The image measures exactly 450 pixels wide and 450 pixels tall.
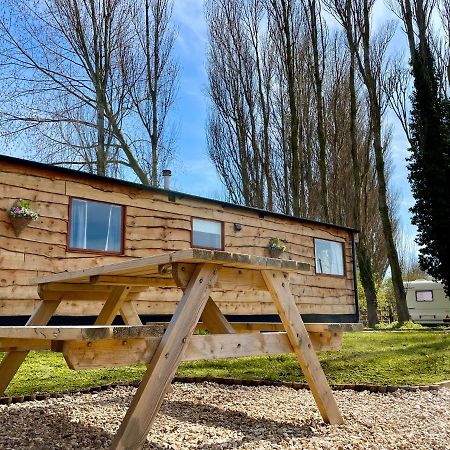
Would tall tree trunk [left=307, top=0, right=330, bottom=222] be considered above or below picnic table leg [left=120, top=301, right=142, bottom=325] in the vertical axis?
above

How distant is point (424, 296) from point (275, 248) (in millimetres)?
11823

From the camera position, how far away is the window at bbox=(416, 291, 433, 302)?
1877cm

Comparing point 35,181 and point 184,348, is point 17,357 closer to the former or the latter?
point 184,348

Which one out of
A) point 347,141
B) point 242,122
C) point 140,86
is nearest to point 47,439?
point 140,86

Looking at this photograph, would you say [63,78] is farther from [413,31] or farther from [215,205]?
[413,31]

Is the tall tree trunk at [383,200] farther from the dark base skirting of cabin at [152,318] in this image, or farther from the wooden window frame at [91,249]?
the wooden window frame at [91,249]

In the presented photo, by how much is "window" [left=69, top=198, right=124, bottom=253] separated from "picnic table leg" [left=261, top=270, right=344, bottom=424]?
512 cm

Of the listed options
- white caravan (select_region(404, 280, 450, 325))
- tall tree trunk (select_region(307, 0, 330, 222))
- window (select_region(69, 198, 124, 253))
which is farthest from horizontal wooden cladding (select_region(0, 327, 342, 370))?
white caravan (select_region(404, 280, 450, 325))

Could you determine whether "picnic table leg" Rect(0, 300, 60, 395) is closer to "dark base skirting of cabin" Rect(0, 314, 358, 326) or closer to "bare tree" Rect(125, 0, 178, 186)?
"dark base skirting of cabin" Rect(0, 314, 358, 326)

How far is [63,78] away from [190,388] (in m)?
12.2

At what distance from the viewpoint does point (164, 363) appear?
80.9 inches

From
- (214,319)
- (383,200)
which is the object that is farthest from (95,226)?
(383,200)

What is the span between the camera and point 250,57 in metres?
20.4

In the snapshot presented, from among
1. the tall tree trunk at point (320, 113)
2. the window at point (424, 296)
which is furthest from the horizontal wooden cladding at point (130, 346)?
the window at point (424, 296)
